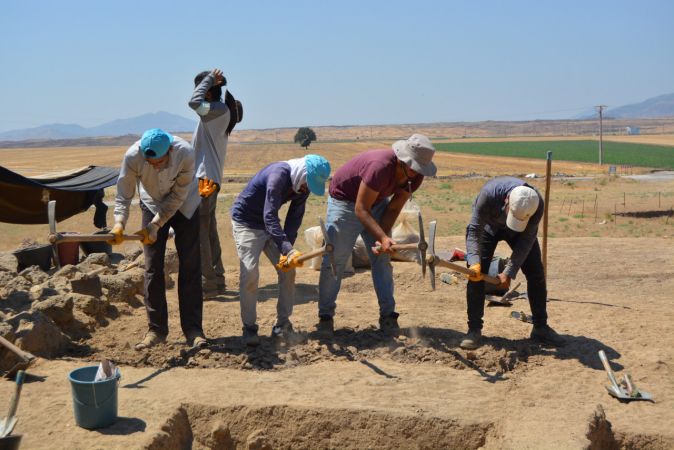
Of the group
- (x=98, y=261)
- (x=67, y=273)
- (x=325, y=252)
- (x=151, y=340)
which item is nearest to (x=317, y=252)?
(x=325, y=252)

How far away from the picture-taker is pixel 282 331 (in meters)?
5.40

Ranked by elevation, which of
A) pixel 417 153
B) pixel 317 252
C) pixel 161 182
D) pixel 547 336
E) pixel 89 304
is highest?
pixel 417 153

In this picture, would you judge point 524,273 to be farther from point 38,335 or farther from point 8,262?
point 8,262

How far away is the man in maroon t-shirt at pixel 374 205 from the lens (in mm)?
4961

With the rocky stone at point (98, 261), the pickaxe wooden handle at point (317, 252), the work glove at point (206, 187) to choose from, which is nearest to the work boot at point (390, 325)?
the pickaxe wooden handle at point (317, 252)

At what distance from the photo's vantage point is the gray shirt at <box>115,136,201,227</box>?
4.93 m

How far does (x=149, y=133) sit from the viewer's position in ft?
15.5

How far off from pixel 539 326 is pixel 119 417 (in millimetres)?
3129

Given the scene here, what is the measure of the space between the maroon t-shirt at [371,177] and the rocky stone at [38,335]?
2.29m

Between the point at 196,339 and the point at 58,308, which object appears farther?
the point at 58,308

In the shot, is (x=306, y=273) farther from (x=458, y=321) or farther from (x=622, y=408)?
(x=622, y=408)

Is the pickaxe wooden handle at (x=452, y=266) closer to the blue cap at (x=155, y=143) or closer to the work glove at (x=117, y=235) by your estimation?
the blue cap at (x=155, y=143)

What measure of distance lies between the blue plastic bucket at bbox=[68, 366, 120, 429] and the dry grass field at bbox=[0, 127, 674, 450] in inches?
3.0

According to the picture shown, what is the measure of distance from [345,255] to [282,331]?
740mm
